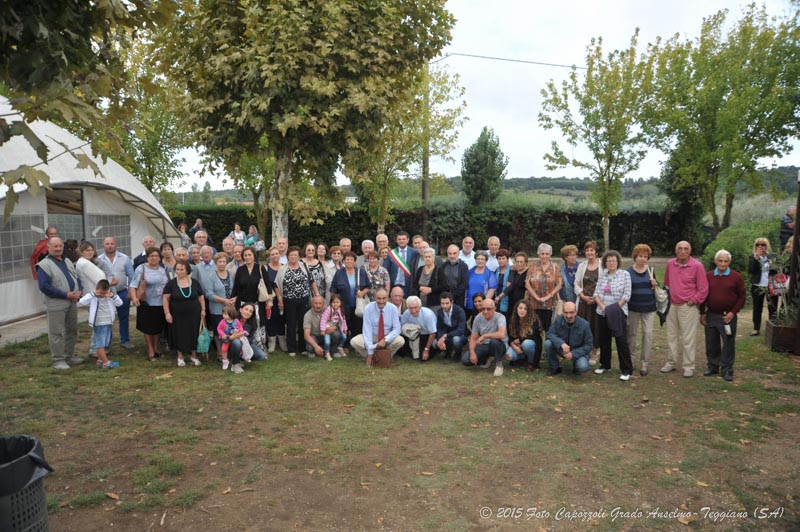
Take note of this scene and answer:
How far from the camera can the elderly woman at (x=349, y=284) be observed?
8891 millimetres

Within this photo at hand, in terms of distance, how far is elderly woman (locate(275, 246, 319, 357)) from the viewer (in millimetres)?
8664

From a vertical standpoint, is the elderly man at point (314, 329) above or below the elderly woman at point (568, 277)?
below

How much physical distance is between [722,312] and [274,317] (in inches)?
261

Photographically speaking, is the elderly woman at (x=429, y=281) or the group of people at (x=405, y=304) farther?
the elderly woman at (x=429, y=281)

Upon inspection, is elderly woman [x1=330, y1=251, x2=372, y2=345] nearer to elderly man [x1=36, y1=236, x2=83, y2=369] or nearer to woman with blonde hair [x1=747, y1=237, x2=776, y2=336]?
elderly man [x1=36, y1=236, x2=83, y2=369]

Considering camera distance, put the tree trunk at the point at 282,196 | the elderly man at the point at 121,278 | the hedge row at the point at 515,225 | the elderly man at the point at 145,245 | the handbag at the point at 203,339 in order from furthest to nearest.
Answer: the hedge row at the point at 515,225, the tree trunk at the point at 282,196, the elderly man at the point at 121,278, the elderly man at the point at 145,245, the handbag at the point at 203,339

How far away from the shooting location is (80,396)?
264 inches

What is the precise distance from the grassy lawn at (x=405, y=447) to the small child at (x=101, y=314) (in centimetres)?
34

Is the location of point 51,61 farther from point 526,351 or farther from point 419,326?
point 526,351

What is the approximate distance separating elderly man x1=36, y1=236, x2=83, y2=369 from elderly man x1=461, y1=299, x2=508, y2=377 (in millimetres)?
5670

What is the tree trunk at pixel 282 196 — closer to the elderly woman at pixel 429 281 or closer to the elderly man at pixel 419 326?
the elderly woman at pixel 429 281

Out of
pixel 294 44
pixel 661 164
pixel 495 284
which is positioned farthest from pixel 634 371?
pixel 661 164

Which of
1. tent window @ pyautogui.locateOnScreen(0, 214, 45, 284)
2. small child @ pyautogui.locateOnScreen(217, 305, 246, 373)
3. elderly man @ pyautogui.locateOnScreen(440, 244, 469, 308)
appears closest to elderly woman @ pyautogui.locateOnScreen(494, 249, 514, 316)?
elderly man @ pyautogui.locateOnScreen(440, 244, 469, 308)

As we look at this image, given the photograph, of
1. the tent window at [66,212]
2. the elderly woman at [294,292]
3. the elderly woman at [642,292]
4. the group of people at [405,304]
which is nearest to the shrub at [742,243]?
the group of people at [405,304]
